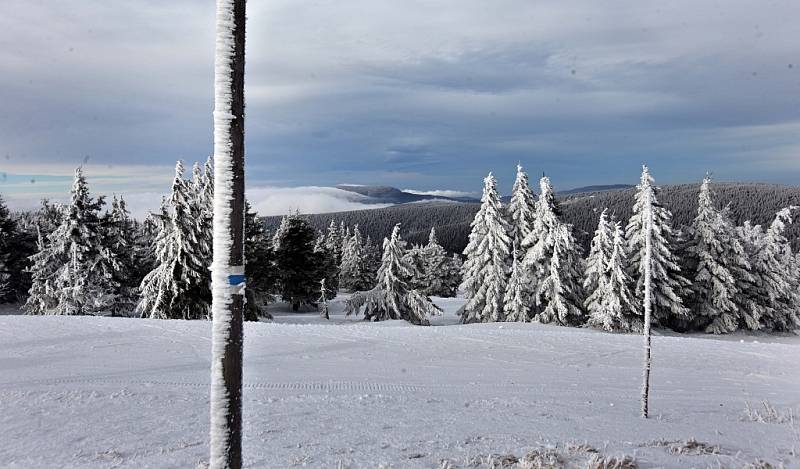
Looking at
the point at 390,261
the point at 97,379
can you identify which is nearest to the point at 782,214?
the point at 390,261

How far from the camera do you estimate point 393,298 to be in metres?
35.7

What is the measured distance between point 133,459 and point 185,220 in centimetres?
2650

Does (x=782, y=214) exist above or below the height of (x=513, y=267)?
above

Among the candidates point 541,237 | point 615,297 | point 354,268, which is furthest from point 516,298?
point 354,268

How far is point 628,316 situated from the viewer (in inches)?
1390

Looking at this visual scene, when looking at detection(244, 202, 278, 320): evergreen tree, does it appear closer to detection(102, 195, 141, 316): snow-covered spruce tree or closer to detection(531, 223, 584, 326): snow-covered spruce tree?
detection(102, 195, 141, 316): snow-covered spruce tree

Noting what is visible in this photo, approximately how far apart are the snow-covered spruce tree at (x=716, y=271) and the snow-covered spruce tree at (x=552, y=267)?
9.01 metres

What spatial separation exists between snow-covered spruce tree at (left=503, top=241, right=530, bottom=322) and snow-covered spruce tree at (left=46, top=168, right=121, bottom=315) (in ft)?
89.2

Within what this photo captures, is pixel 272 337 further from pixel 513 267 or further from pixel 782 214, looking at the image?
pixel 782 214

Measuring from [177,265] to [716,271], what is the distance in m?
36.1

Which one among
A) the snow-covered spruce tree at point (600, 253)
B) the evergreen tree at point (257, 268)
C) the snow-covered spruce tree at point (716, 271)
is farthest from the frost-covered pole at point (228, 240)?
the snow-covered spruce tree at point (716, 271)

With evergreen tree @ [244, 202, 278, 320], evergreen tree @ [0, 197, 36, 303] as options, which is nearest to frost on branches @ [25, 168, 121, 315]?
evergreen tree @ [244, 202, 278, 320]

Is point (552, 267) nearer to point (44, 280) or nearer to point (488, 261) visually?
point (488, 261)

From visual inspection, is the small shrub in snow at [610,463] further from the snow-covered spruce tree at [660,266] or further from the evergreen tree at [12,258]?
the evergreen tree at [12,258]
